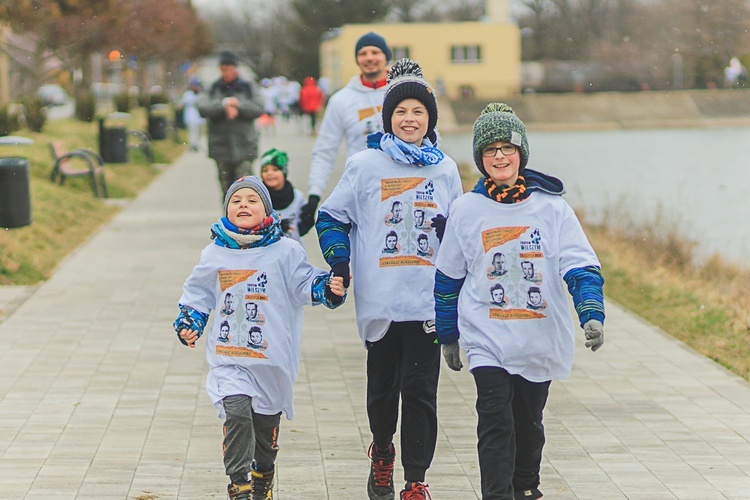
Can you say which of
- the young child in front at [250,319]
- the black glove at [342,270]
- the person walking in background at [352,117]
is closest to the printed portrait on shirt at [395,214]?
the black glove at [342,270]

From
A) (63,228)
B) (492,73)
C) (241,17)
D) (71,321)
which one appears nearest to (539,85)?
(492,73)

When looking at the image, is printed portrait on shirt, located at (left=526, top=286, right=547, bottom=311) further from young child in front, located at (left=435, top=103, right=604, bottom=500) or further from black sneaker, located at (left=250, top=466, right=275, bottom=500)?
black sneaker, located at (left=250, top=466, right=275, bottom=500)

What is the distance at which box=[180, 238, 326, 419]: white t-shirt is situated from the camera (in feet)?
16.7

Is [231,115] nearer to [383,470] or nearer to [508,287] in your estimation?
[383,470]

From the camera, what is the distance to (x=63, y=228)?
1515cm

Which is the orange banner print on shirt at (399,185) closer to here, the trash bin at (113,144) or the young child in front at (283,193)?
the young child in front at (283,193)

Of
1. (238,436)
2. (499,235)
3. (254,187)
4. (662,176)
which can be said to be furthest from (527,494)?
(662,176)

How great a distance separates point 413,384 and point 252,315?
0.71 meters

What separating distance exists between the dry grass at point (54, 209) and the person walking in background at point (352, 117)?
488cm

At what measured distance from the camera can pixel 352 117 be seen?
24.4 feet

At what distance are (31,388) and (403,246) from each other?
3.14 metres

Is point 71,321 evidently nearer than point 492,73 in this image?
Yes

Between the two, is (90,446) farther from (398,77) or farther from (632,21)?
(632,21)

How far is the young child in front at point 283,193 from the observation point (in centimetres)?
783
